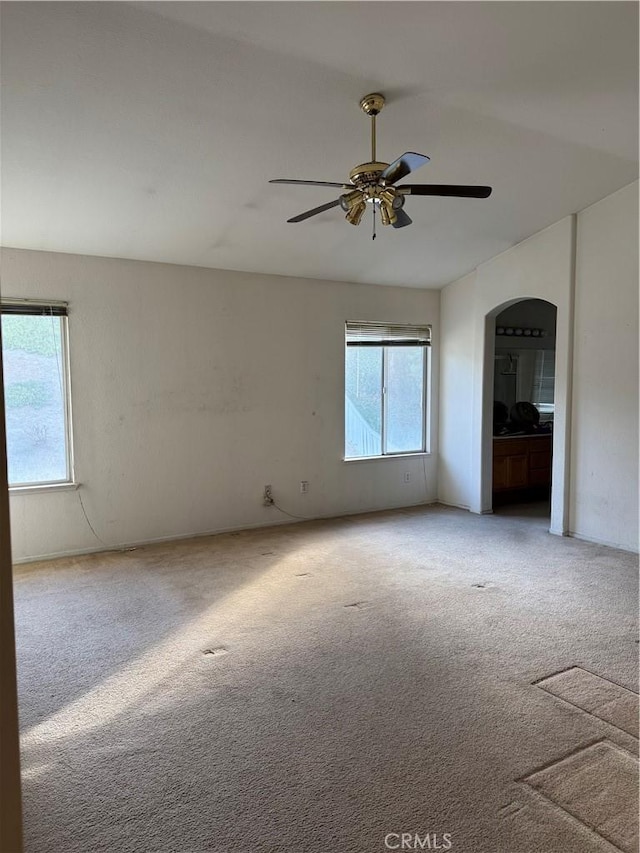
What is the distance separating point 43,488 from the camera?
475 cm

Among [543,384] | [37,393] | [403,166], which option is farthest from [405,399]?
[403,166]

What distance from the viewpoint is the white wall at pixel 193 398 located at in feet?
15.9

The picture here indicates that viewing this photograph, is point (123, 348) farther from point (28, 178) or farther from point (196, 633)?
point (196, 633)

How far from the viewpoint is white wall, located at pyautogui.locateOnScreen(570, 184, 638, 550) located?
16.2 feet

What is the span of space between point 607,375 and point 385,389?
2.30 metres

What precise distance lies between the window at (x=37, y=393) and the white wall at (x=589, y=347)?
4.14 metres

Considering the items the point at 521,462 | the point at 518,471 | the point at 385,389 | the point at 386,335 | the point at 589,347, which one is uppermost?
the point at 386,335

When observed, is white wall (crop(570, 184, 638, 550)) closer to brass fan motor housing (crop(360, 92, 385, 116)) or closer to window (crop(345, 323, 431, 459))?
window (crop(345, 323, 431, 459))

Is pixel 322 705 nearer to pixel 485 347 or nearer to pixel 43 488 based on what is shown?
pixel 43 488

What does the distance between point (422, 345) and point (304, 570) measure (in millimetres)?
3322

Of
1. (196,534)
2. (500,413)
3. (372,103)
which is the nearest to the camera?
(372,103)

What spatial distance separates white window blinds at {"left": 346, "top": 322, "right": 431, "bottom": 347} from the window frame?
9.19 ft

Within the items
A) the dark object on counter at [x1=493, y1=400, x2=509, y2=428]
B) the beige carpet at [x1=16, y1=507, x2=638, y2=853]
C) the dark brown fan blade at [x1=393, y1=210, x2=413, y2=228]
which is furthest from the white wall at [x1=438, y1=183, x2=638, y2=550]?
the dark brown fan blade at [x1=393, y1=210, x2=413, y2=228]

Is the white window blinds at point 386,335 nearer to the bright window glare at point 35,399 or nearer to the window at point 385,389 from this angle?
the window at point 385,389
